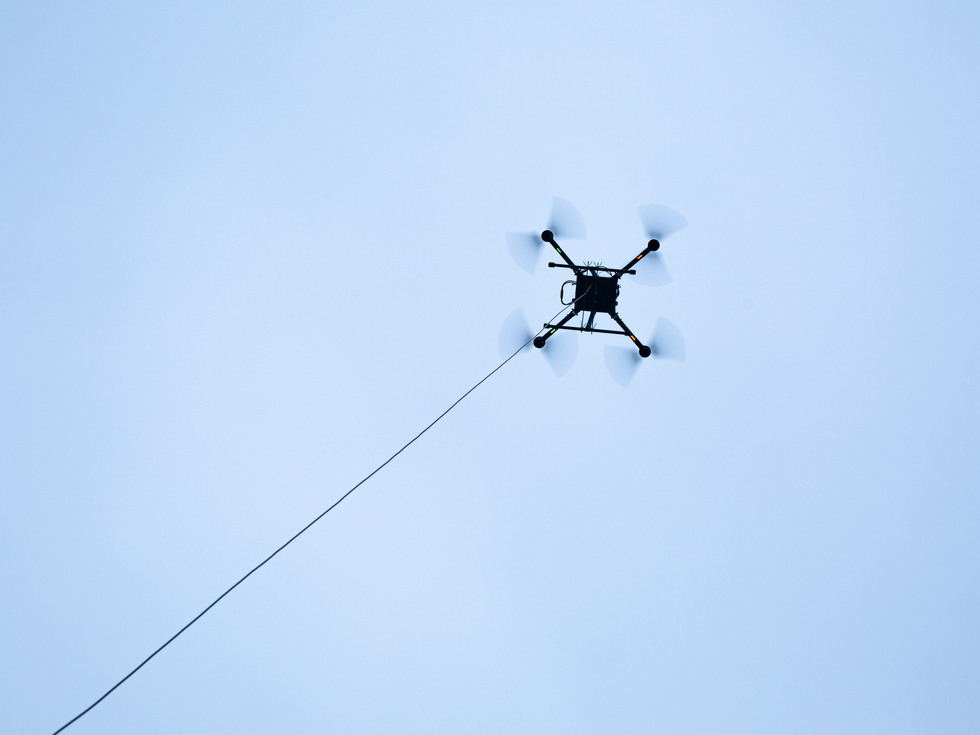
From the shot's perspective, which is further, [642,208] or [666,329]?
[666,329]

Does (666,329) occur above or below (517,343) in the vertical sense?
below

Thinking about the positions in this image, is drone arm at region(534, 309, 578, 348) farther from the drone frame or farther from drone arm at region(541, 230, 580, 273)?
drone arm at region(541, 230, 580, 273)

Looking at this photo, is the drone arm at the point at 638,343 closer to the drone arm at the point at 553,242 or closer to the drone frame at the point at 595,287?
the drone frame at the point at 595,287

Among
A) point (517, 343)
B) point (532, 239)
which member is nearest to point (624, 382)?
point (517, 343)

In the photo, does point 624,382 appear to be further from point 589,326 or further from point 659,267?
point 659,267

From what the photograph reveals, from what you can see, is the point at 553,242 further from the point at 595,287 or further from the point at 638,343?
the point at 638,343

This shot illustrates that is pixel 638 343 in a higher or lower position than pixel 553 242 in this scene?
lower
